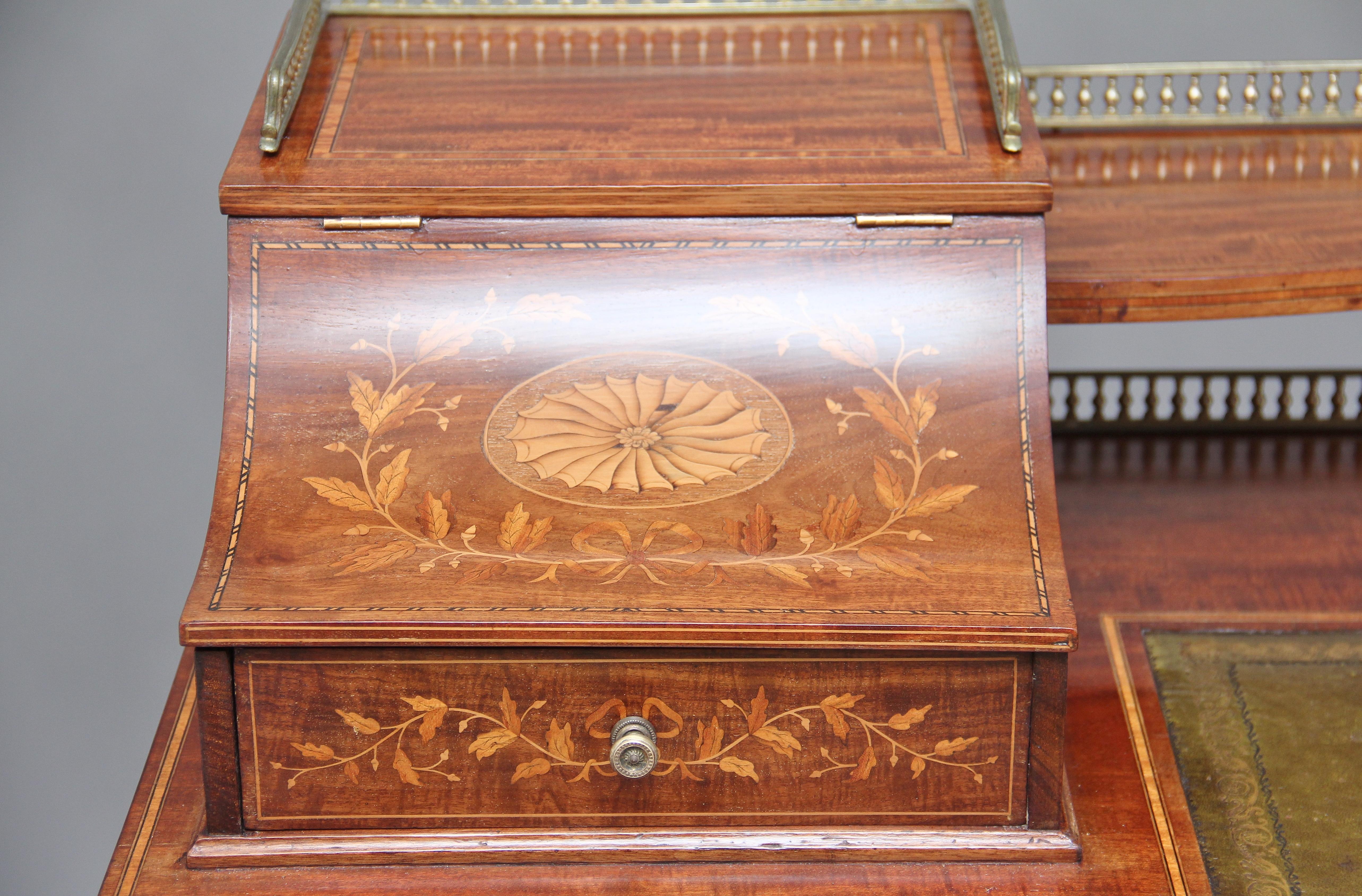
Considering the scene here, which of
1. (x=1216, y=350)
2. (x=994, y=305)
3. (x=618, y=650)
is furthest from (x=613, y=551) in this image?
(x=1216, y=350)

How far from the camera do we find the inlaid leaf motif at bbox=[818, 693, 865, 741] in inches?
83.0

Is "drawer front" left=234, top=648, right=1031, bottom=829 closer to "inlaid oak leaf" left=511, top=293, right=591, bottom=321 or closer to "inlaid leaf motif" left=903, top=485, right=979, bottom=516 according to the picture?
"inlaid leaf motif" left=903, top=485, right=979, bottom=516

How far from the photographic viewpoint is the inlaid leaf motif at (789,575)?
208cm

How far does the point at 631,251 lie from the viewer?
94.0 inches

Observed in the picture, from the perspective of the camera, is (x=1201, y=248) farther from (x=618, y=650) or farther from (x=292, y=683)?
(x=292, y=683)

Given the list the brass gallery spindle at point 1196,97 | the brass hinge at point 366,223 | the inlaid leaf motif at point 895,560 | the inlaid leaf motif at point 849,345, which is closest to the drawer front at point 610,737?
the inlaid leaf motif at point 895,560

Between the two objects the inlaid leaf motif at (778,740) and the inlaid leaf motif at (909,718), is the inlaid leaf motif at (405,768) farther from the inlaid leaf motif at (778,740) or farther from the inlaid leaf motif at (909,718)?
the inlaid leaf motif at (909,718)

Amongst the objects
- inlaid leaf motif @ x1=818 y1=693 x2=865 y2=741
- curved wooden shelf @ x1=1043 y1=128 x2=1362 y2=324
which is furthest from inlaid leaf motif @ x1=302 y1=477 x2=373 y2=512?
curved wooden shelf @ x1=1043 y1=128 x2=1362 y2=324

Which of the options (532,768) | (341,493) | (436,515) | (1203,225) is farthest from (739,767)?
(1203,225)

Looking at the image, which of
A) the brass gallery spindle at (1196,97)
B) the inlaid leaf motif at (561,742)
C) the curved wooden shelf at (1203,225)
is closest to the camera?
the inlaid leaf motif at (561,742)

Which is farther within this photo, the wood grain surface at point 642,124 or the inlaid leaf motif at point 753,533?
the wood grain surface at point 642,124

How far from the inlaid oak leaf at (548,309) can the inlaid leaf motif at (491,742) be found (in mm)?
588

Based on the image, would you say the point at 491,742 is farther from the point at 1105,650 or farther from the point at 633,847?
the point at 1105,650

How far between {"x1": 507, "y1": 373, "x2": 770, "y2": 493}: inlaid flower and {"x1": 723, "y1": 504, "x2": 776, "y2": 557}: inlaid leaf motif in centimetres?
8
